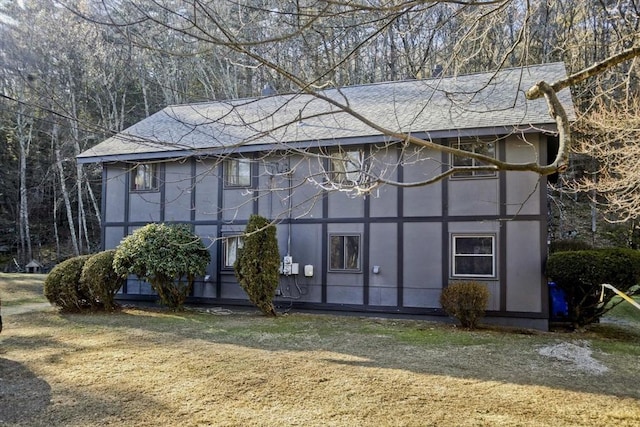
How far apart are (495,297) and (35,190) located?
2305 centimetres

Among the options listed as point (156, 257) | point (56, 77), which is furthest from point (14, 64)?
point (156, 257)

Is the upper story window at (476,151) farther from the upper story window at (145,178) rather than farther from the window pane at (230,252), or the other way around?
the upper story window at (145,178)

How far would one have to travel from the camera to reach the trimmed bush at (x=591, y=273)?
8328 millimetres

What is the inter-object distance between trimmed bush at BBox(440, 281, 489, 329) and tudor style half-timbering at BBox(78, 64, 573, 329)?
29.6 inches

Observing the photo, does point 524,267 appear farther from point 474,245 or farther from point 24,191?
point 24,191

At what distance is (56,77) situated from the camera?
2100 cm

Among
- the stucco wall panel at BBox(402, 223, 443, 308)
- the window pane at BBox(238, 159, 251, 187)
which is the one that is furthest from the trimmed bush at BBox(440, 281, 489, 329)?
the window pane at BBox(238, 159, 251, 187)

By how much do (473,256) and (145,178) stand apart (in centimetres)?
838

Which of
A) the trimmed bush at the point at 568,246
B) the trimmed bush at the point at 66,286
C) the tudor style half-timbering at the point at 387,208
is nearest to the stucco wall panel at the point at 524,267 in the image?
the tudor style half-timbering at the point at 387,208

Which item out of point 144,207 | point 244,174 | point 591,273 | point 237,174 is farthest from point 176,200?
point 591,273

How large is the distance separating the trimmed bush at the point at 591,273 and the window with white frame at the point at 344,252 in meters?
3.92

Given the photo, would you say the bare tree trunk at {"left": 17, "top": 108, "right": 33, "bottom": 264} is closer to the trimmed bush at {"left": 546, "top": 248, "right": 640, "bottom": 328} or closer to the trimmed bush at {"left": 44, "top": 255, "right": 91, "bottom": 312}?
the trimmed bush at {"left": 44, "top": 255, "right": 91, "bottom": 312}

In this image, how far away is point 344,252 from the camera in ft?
36.5

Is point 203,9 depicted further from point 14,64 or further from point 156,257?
point 14,64
